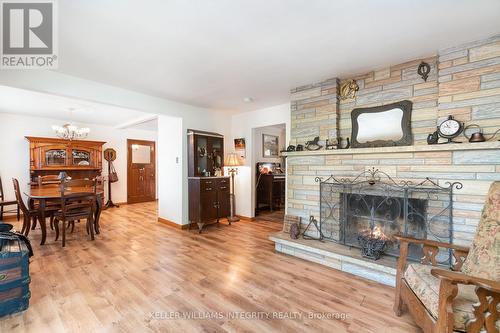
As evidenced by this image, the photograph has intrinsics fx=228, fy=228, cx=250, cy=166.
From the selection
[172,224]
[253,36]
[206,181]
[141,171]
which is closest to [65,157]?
[141,171]

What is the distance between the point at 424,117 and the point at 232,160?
3231 millimetres

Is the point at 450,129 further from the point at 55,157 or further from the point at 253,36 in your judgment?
the point at 55,157

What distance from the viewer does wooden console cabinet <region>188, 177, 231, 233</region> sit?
410 centimetres

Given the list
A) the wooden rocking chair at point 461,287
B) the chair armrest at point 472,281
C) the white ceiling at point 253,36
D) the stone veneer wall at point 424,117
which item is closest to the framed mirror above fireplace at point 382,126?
the stone veneer wall at point 424,117

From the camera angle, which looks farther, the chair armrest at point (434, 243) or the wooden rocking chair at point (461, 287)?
the chair armrest at point (434, 243)

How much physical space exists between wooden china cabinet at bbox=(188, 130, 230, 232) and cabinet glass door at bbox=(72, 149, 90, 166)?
138 inches

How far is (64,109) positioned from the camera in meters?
4.69

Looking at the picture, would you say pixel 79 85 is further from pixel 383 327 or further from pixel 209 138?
pixel 383 327

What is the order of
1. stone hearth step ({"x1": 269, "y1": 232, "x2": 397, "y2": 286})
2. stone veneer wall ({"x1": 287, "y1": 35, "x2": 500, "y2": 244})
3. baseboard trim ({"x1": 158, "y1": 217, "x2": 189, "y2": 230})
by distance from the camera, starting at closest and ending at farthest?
1. stone veneer wall ({"x1": 287, "y1": 35, "x2": 500, "y2": 244})
2. stone hearth step ({"x1": 269, "y1": 232, "x2": 397, "y2": 286})
3. baseboard trim ({"x1": 158, "y1": 217, "x2": 189, "y2": 230})

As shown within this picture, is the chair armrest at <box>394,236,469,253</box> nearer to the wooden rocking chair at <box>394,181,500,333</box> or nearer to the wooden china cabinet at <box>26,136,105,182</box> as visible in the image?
the wooden rocking chair at <box>394,181,500,333</box>

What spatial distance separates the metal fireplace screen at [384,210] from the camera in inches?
92.7

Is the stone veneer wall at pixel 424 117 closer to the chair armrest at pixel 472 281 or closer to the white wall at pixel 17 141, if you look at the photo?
the chair armrest at pixel 472 281

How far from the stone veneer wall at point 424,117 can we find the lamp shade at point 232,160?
154cm

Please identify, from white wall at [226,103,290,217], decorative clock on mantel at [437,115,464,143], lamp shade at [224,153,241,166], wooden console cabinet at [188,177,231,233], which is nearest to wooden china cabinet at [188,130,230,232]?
wooden console cabinet at [188,177,231,233]
